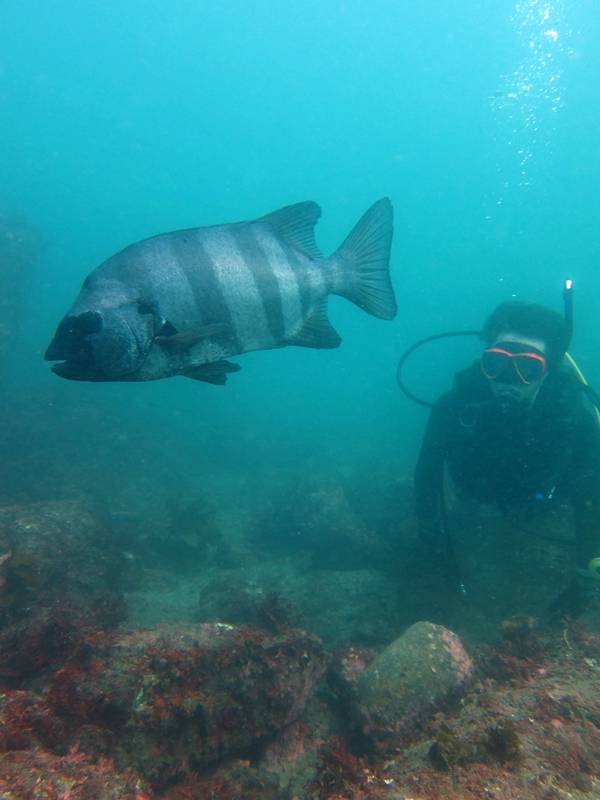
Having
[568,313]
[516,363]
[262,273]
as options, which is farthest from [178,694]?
[568,313]

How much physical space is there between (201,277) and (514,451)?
4661mm

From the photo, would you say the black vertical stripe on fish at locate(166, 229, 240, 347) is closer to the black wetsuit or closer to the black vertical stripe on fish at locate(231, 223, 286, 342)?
the black vertical stripe on fish at locate(231, 223, 286, 342)

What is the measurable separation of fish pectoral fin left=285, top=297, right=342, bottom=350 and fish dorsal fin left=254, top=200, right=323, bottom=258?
14.9 inches

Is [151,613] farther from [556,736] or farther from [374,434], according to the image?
[374,434]

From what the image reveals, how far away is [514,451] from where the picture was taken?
5016mm

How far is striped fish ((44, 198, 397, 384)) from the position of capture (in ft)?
5.89

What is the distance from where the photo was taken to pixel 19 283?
625 inches

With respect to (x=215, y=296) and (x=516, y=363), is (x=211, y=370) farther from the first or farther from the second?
(x=516, y=363)

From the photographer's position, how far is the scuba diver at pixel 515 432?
15.7 ft

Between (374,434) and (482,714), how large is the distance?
26.1 m

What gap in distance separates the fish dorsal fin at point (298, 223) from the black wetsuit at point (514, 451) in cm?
365

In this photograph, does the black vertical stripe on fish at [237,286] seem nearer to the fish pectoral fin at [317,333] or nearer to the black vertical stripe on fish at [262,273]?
the black vertical stripe on fish at [262,273]

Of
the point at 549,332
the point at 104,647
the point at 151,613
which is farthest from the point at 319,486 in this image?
the point at 104,647

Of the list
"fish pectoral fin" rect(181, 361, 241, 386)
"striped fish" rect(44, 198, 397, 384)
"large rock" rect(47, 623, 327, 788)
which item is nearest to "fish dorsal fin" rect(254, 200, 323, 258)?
"striped fish" rect(44, 198, 397, 384)
